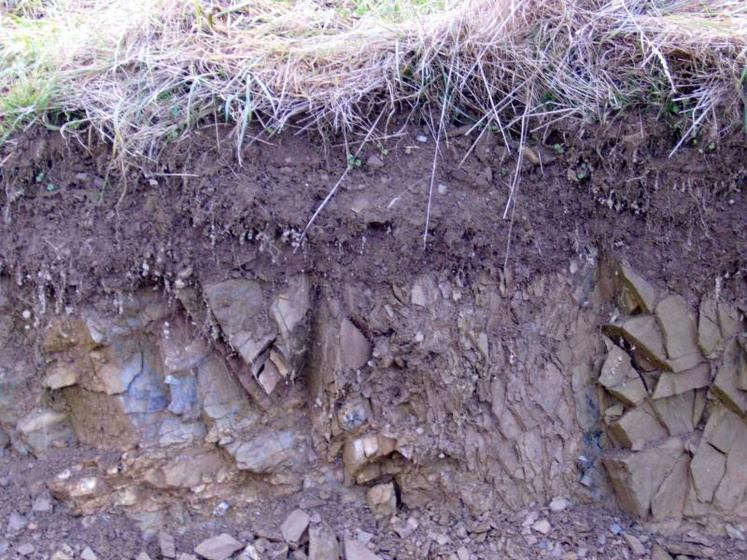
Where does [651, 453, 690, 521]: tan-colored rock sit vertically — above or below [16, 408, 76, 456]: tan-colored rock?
below

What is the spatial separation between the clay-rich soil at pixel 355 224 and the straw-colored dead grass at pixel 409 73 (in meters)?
0.09

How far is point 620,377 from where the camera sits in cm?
280

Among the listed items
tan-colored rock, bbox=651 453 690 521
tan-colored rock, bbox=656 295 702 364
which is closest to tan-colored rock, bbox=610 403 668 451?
tan-colored rock, bbox=651 453 690 521

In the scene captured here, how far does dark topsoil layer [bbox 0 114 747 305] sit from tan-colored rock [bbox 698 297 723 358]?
102mm

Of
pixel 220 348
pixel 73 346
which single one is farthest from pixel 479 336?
pixel 73 346

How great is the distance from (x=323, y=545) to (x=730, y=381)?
5.24ft

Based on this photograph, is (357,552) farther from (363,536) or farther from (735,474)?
(735,474)

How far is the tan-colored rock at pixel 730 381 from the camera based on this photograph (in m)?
2.79

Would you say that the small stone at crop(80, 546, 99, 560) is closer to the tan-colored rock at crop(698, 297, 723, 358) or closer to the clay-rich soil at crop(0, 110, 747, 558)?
the clay-rich soil at crop(0, 110, 747, 558)

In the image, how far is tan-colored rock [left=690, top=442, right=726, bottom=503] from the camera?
9.20 feet

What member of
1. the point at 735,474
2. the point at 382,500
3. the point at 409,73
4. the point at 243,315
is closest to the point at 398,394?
the point at 382,500

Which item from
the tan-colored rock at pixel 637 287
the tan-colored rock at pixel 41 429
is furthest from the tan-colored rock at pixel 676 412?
the tan-colored rock at pixel 41 429

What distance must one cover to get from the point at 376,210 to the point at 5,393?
1.51m

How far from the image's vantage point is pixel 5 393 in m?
2.78
